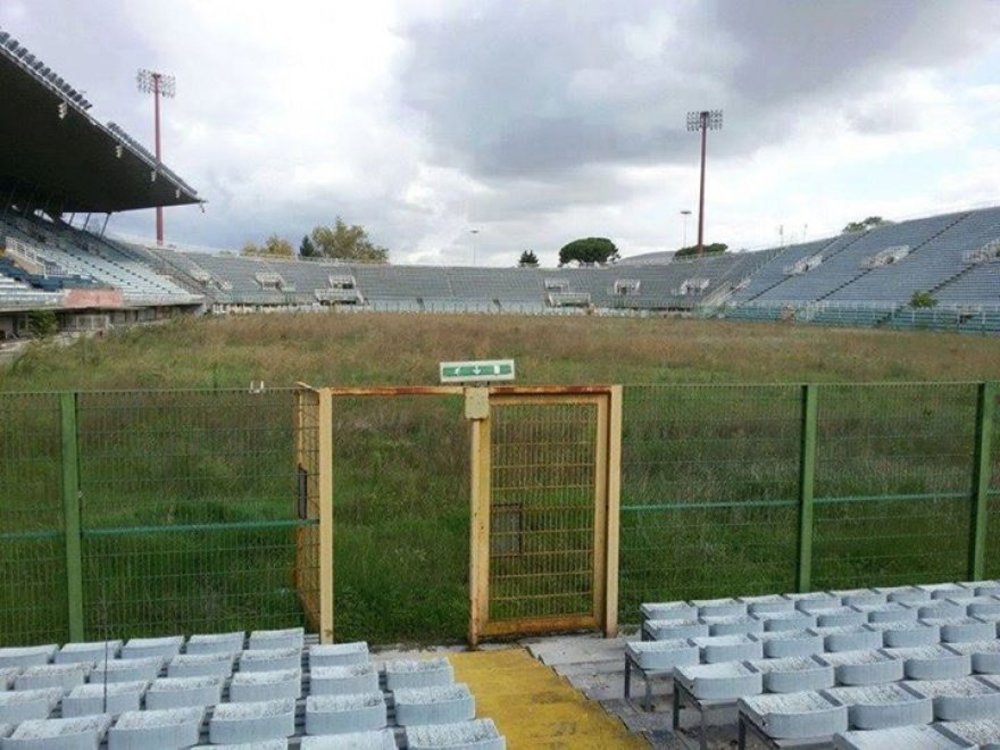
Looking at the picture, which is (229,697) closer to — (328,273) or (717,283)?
(717,283)

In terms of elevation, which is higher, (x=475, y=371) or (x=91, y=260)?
(x=91, y=260)

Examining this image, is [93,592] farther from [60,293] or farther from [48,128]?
[48,128]

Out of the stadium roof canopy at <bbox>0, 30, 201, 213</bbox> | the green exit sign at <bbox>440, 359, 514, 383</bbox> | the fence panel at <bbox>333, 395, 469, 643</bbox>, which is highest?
the stadium roof canopy at <bbox>0, 30, 201, 213</bbox>

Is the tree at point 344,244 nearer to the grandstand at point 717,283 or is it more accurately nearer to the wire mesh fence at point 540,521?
the grandstand at point 717,283

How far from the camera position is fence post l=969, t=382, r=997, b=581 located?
246 inches

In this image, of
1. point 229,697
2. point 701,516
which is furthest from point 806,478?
point 229,697

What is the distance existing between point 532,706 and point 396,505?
3655 millimetres

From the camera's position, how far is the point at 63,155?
125 ft

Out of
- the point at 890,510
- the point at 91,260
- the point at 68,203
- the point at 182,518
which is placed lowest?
the point at 890,510

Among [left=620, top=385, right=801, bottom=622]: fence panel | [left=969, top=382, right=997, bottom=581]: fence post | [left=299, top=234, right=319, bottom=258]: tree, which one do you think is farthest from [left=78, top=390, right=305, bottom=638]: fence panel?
[left=299, top=234, right=319, bottom=258]: tree

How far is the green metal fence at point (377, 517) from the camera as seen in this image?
534cm

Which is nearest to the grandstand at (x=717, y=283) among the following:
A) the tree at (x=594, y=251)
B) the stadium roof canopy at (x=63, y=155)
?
the stadium roof canopy at (x=63, y=155)

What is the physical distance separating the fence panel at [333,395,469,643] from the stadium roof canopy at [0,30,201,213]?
2143 cm

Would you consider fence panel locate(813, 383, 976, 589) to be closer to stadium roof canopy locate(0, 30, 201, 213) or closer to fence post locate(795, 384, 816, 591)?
fence post locate(795, 384, 816, 591)
